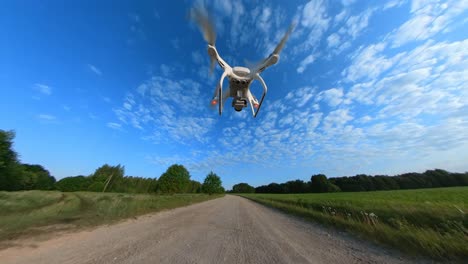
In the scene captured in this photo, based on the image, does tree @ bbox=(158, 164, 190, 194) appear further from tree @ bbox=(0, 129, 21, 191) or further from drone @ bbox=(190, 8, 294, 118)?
drone @ bbox=(190, 8, 294, 118)

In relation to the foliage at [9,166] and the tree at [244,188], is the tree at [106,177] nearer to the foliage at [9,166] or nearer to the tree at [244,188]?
the foliage at [9,166]

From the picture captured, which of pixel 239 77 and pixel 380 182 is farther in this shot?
pixel 380 182

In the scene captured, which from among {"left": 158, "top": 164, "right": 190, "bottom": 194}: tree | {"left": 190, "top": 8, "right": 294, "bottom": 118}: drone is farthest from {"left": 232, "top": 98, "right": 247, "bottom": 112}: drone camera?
{"left": 158, "top": 164, "right": 190, "bottom": 194}: tree

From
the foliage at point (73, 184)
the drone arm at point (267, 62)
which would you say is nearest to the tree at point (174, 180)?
the foliage at point (73, 184)

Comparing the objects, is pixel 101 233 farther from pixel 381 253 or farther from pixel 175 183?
pixel 175 183

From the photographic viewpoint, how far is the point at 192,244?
20.9 feet

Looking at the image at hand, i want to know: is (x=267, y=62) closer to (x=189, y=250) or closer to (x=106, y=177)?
(x=189, y=250)

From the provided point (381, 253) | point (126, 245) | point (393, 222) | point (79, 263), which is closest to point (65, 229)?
point (126, 245)

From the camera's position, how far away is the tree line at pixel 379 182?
68169 millimetres

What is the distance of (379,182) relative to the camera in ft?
272

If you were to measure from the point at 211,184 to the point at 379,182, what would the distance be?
7367cm

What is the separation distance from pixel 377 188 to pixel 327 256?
99.6m

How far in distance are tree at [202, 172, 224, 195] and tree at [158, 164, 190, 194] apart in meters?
22.2

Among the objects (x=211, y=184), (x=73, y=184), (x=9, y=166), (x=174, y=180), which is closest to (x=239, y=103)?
(x=9, y=166)
